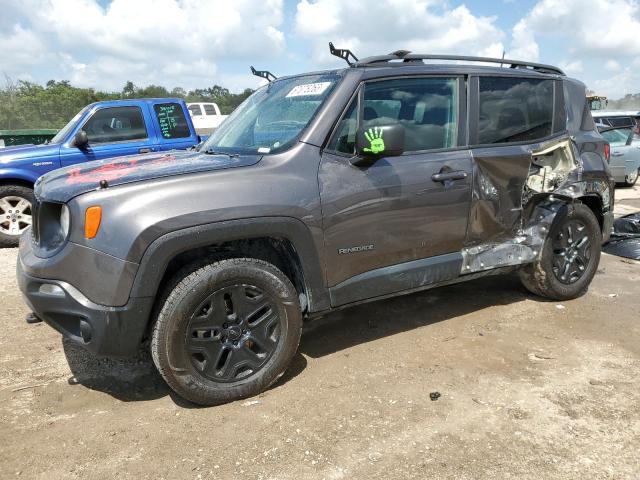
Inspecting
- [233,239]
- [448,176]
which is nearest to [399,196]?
[448,176]

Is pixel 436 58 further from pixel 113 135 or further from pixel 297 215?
pixel 113 135

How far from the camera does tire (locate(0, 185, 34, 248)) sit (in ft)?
22.7

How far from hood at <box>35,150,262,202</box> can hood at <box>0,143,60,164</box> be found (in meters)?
4.12

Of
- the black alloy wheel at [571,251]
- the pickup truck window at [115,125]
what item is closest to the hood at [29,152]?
the pickup truck window at [115,125]

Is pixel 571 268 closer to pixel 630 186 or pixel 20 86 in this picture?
pixel 630 186

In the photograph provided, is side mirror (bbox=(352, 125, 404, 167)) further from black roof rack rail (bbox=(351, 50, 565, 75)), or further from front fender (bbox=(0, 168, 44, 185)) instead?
front fender (bbox=(0, 168, 44, 185))

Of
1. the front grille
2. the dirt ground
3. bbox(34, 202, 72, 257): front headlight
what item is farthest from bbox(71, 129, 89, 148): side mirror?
bbox(34, 202, 72, 257): front headlight

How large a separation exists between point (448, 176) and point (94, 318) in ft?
7.75

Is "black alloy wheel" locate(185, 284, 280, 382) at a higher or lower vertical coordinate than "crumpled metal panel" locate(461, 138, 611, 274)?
lower

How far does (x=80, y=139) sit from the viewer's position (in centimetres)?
683

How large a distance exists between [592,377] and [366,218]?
1.76 metres

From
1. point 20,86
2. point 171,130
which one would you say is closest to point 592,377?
point 171,130

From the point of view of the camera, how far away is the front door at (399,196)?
3.18m

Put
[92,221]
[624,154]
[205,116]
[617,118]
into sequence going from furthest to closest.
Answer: [205,116] < [617,118] < [624,154] < [92,221]
